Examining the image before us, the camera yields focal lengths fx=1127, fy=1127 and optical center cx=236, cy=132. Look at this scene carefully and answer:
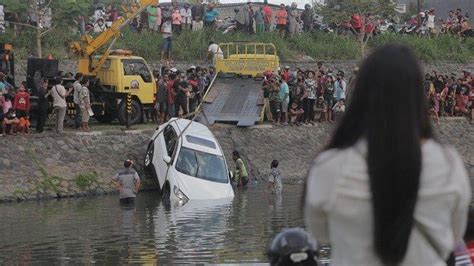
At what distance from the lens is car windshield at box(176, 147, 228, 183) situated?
2722 centimetres

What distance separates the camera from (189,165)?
2733cm

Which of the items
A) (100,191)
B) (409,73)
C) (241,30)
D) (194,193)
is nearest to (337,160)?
(409,73)

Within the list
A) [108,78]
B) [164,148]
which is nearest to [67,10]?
[108,78]

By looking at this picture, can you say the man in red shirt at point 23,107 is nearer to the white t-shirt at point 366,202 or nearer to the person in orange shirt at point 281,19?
the person in orange shirt at point 281,19

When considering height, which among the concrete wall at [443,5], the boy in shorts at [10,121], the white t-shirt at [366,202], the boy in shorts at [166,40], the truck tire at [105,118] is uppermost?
the concrete wall at [443,5]

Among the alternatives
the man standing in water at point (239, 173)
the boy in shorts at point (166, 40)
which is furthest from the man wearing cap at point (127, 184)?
the boy in shorts at point (166, 40)

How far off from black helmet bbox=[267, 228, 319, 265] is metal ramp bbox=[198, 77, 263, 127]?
1135 inches

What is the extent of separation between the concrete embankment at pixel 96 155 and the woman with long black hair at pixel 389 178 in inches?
932

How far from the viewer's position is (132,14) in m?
36.8

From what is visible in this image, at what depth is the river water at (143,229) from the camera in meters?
17.4

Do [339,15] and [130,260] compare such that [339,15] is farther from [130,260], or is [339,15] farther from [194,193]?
[130,260]

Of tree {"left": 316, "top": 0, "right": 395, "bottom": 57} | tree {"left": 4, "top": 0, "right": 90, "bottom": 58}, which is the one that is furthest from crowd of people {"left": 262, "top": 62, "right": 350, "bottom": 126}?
tree {"left": 316, "top": 0, "right": 395, "bottom": 57}

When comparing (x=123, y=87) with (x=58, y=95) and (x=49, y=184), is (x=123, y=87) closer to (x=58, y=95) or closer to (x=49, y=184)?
(x=58, y=95)

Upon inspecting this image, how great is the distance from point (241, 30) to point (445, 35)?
10177mm
